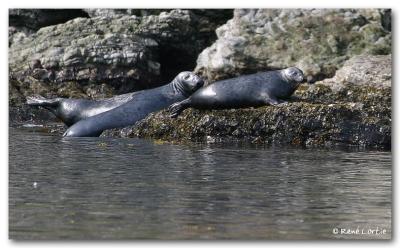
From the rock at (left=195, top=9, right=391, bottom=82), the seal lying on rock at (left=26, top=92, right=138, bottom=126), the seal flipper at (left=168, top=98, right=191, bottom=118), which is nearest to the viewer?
the seal flipper at (left=168, top=98, right=191, bottom=118)

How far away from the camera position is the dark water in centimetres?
679

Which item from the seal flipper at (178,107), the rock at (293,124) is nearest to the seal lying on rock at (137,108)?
the rock at (293,124)

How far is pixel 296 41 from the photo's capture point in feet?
48.8

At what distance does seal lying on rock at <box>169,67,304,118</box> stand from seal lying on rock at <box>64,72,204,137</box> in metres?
0.73

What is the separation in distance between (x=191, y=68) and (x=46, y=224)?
974cm

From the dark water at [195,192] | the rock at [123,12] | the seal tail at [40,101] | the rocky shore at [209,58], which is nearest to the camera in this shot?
the dark water at [195,192]

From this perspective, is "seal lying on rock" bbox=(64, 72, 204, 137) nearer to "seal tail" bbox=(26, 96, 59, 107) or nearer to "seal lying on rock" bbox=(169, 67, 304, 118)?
"seal lying on rock" bbox=(169, 67, 304, 118)

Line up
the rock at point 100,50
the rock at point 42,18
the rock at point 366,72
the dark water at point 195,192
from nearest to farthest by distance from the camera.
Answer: the dark water at point 195,192, the rock at point 366,72, the rock at point 100,50, the rock at point 42,18

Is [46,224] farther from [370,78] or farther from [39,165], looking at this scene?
[370,78]

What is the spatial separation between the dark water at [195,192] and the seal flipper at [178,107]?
4.78ft

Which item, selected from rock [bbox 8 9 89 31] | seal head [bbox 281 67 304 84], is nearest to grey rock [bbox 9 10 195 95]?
rock [bbox 8 9 89 31]

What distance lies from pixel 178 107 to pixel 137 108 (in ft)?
2.71

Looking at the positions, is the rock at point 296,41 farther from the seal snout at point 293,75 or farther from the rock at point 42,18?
the rock at point 42,18

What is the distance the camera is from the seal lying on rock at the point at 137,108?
12.4 m
